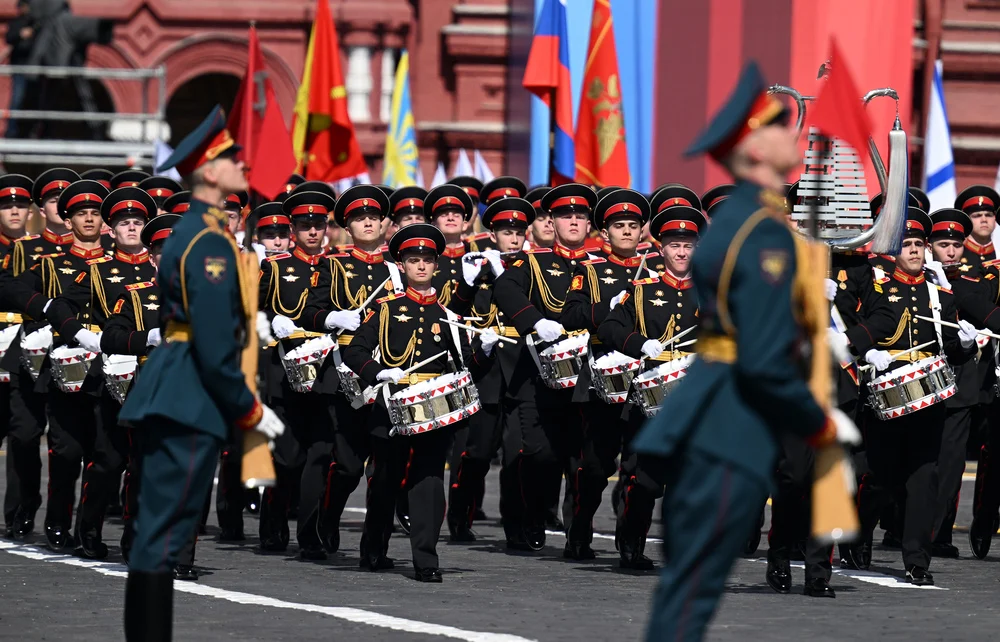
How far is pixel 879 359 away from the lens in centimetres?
1121

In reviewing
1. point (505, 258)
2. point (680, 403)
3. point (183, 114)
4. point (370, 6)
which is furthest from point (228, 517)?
point (183, 114)

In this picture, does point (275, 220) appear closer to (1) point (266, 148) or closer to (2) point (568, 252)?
(1) point (266, 148)

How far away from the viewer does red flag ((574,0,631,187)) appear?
16484 mm

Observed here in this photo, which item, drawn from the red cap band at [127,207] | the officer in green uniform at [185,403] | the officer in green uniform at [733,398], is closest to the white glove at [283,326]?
the red cap band at [127,207]

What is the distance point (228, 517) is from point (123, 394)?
1.74m

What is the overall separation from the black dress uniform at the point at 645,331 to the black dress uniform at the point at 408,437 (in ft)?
3.04

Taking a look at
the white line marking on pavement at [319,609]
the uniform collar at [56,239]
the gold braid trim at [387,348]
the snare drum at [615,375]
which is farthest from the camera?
the uniform collar at [56,239]

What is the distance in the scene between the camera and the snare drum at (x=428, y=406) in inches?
432

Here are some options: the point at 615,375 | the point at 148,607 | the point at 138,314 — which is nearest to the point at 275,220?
the point at 138,314

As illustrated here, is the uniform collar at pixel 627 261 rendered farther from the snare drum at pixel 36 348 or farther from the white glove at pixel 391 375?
the snare drum at pixel 36 348

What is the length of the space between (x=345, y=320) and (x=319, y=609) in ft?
9.33

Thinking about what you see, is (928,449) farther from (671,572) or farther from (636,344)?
(671,572)

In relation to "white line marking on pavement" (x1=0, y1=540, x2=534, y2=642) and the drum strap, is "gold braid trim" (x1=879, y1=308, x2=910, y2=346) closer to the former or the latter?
the drum strap

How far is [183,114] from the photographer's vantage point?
33.1 m
